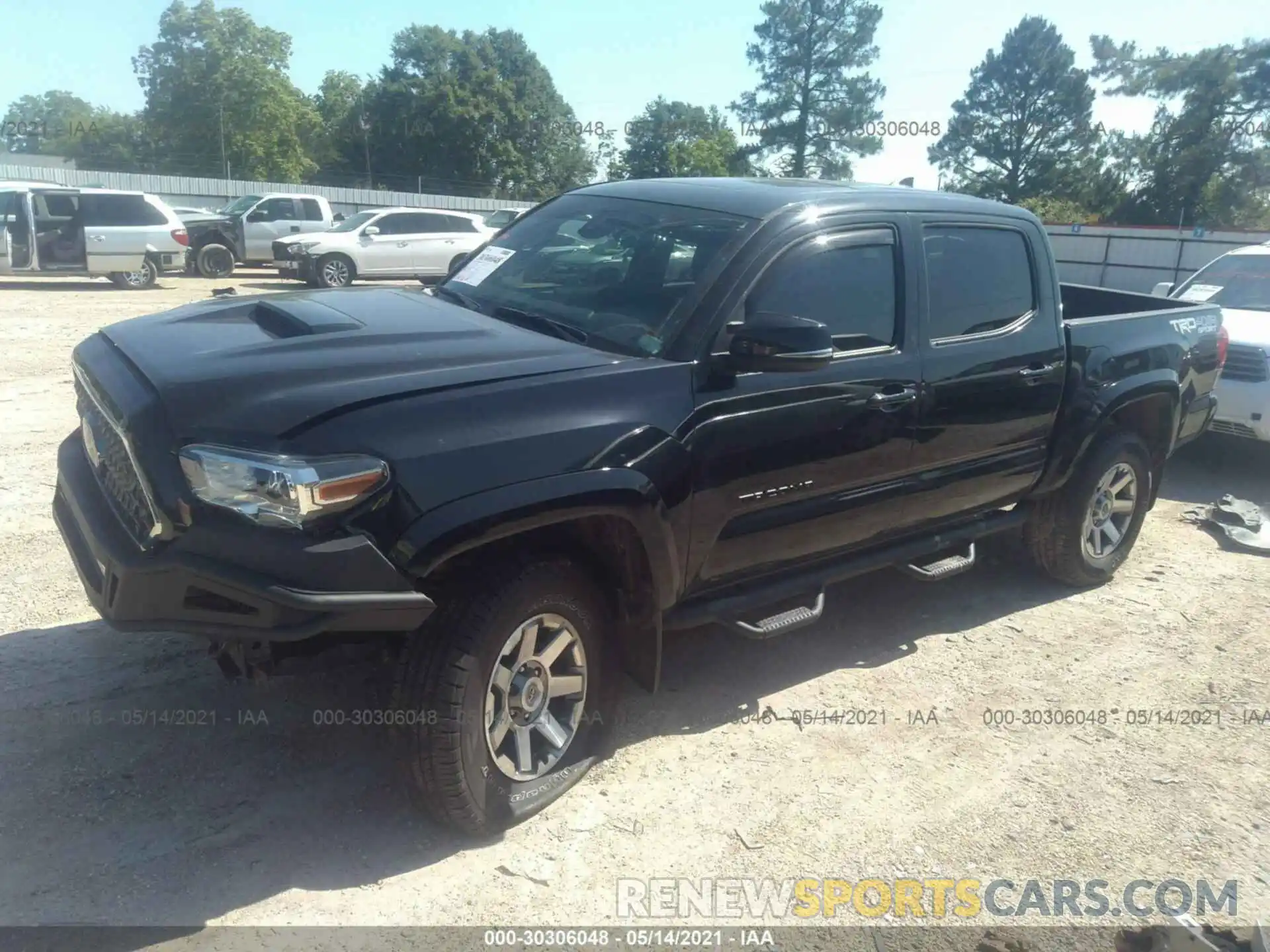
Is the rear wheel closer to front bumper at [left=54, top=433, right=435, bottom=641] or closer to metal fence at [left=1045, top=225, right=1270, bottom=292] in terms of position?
metal fence at [left=1045, top=225, right=1270, bottom=292]

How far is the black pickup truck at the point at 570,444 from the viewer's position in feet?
8.87

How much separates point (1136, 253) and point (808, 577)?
22300mm

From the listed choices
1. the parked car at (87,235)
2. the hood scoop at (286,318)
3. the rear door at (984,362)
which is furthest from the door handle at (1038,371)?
the parked car at (87,235)

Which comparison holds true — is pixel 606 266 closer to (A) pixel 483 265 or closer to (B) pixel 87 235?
(A) pixel 483 265

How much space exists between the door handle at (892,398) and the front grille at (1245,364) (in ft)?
15.3

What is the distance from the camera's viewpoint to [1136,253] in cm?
2291

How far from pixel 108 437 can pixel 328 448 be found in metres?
0.92

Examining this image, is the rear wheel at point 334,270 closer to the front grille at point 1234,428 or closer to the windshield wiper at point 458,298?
the front grille at point 1234,428

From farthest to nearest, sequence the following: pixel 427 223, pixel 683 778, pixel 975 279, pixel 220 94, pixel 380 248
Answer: pixel 220 94 → pixel 427 223 → pixel 380 248 → pixel 975 279 → pixel 683 778

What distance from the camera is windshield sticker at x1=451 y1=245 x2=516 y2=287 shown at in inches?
168

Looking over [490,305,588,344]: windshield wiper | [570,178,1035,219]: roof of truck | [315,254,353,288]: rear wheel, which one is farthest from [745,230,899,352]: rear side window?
[315,254,353,288]: rear wheel

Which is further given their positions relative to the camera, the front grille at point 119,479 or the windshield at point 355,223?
the windshield at point 355,223

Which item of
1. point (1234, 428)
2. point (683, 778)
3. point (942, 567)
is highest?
point (1234, 428)

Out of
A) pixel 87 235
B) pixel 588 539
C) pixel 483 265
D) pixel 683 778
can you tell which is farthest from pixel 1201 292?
pixel 87 235
